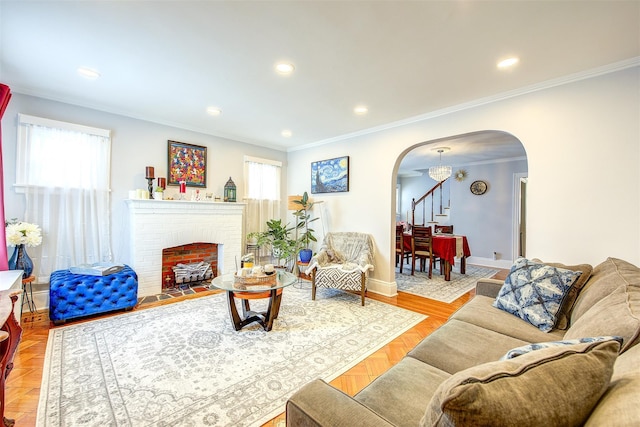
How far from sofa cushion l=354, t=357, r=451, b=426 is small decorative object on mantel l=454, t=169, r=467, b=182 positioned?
6.29 m

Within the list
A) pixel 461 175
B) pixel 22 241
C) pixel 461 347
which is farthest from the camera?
pixel 461 175

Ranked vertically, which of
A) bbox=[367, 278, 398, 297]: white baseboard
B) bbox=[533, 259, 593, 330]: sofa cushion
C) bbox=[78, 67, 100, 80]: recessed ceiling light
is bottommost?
bbox=[367, 278, 398, 297]: white baseboard

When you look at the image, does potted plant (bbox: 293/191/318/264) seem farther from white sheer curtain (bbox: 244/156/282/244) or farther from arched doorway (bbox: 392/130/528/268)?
arched doorway (bbox: 392/130/528/268)

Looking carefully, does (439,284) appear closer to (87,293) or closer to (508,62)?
(508,62)

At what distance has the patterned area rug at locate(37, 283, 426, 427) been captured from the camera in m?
1.57

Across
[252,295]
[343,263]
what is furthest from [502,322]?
[343,263]

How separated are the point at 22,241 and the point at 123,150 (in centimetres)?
150

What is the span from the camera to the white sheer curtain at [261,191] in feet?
16.0

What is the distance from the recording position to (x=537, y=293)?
1.82 metres

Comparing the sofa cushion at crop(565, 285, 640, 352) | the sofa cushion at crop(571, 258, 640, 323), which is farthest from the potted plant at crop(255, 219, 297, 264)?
the sofa cushion at crop(565, 285, 640, 352)

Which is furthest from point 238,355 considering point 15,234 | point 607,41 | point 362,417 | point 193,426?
point 607,41

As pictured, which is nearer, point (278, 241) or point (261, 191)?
point (278, 241)

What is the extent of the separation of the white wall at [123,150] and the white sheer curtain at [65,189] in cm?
9

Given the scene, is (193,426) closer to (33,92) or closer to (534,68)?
(534,68)
